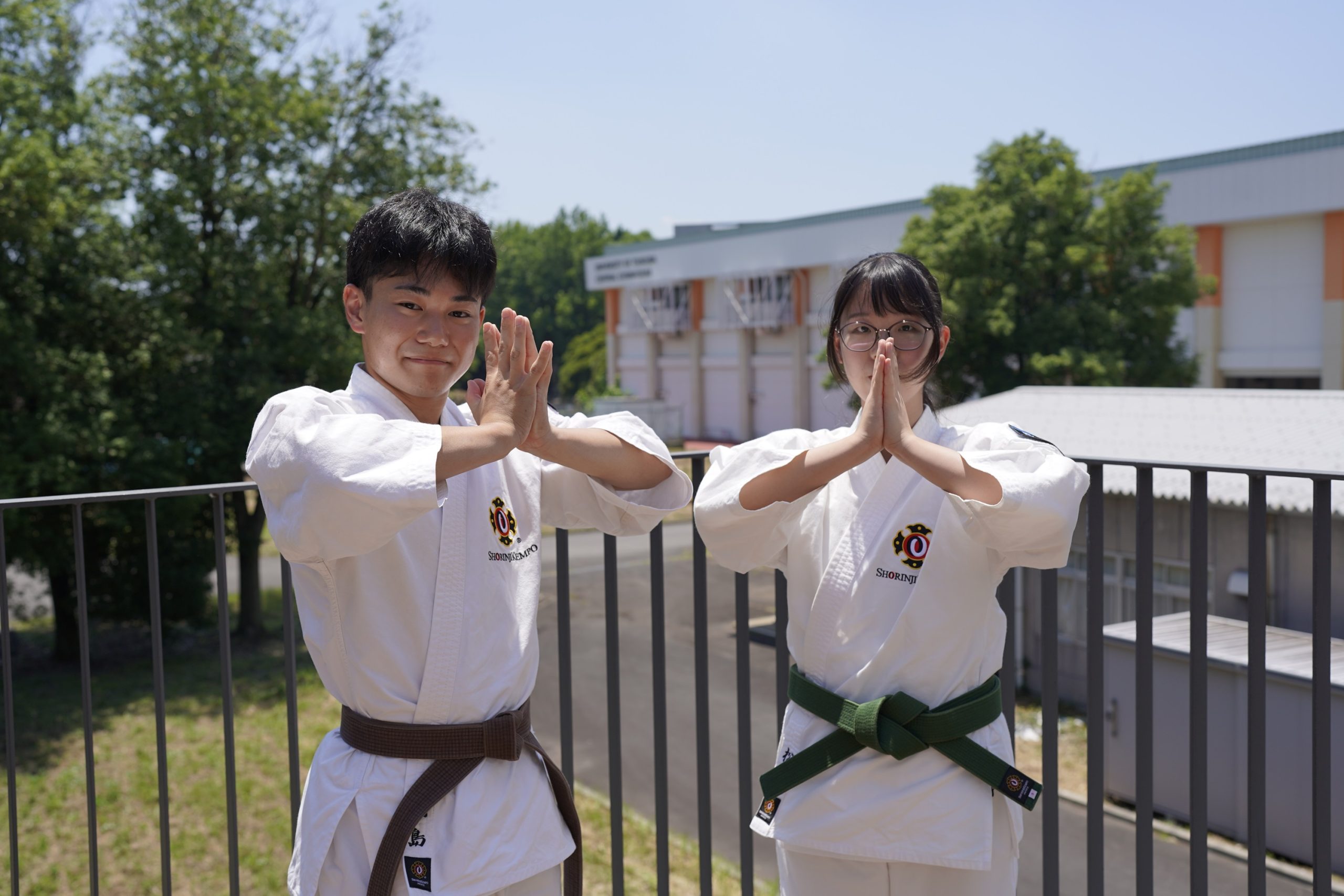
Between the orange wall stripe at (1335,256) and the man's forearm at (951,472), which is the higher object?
the orange wall stripe at (1335,256)

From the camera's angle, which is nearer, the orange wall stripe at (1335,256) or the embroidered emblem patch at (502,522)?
the embroidered emblem patch at (502,522)

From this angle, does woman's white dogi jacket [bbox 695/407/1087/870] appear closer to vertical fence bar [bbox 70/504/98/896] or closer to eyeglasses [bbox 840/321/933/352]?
eyeglasses [bbox 840/321/933/352]

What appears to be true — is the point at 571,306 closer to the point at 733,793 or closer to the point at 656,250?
the point at 656,250

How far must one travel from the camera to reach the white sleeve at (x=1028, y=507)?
5.27 feet

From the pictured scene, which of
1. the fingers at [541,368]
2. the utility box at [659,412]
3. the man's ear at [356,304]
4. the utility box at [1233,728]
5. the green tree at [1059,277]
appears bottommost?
the utility box at [1233,728]

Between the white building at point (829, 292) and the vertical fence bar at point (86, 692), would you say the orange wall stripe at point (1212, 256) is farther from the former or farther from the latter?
the vertical fence bar at point (86, 692)

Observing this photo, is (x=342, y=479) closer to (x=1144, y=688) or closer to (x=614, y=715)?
(x=614, y=715)

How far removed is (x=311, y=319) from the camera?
44.8 feet

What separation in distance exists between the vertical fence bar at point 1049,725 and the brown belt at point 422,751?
1.10 m

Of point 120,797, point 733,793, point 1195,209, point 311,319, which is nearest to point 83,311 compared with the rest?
point 311,319

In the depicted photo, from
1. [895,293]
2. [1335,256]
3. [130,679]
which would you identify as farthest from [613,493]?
[1335,256]

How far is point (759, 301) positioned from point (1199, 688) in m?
30.6

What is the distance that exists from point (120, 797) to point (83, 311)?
6.05m

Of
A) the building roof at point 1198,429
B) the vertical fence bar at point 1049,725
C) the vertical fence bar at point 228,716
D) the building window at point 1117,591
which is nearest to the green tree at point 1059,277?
the building roof at point 1198,429
